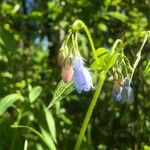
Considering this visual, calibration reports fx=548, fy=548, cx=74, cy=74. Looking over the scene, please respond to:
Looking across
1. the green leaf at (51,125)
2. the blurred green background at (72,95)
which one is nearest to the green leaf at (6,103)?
the blurred green background at (72,95)

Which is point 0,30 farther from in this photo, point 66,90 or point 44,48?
point 44,48

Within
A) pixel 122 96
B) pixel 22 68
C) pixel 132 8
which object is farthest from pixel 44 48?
pixel 122 96

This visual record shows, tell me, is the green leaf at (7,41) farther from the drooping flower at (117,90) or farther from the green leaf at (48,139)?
the drooping flower at (117,90)

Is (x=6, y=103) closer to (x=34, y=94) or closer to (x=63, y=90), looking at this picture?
(x=34, y=94)

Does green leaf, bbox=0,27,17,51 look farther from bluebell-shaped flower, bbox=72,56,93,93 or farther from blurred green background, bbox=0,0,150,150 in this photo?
bluebell-shaped flower, bbox=72,56,93,93

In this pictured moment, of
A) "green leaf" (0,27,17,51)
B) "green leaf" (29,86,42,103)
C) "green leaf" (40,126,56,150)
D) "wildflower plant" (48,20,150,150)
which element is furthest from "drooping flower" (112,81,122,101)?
"green leaf" (29,86,42,103)
